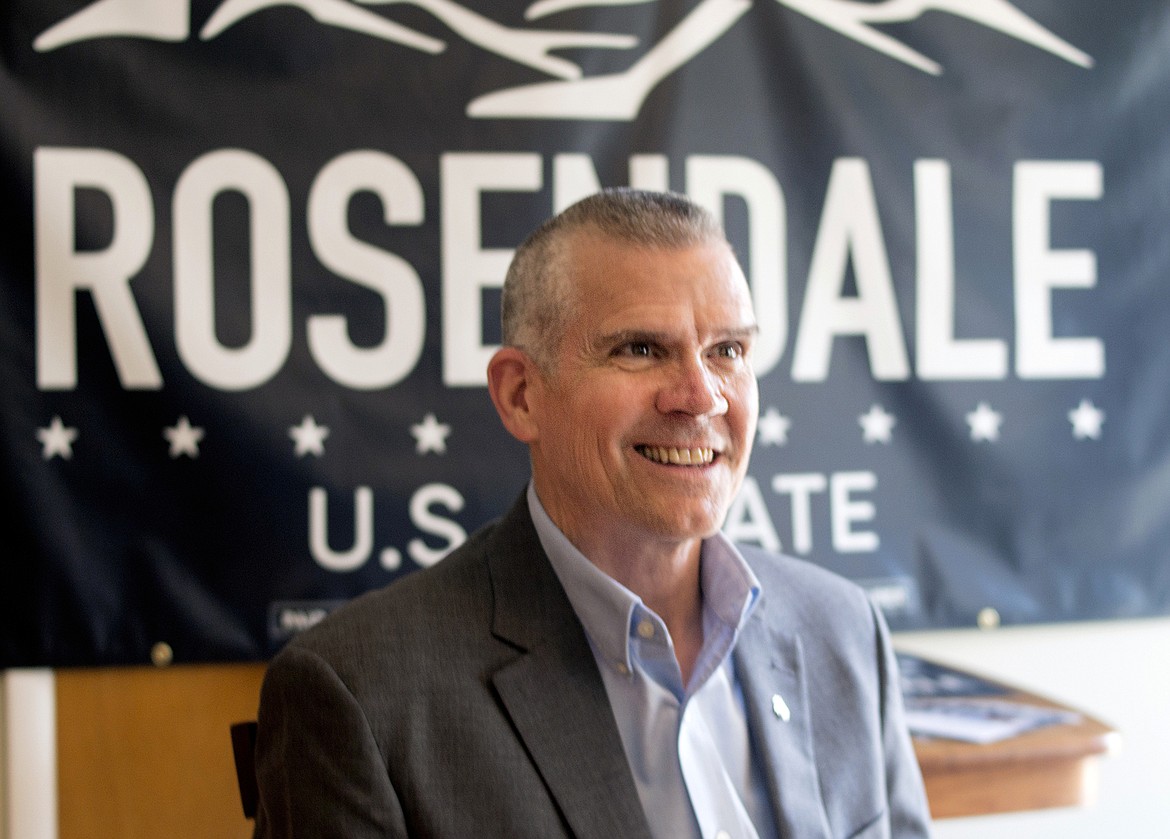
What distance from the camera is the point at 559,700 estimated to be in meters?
1.29

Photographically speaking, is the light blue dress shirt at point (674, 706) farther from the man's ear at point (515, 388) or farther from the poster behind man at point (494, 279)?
the poster behind man at point (494, 279)

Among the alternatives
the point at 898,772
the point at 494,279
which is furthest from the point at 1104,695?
the point at 494,279

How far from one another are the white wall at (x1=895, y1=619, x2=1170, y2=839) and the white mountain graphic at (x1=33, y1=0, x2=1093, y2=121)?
1.29 m

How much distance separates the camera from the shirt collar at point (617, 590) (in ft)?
4.42

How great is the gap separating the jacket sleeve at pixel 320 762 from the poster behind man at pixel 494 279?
38.7 inches

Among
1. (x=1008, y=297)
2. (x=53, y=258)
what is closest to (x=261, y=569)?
(x=53, y=258)

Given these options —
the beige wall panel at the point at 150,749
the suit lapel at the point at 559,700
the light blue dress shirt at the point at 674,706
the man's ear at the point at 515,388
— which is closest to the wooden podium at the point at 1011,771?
the light blue dress shirt at the point at 674,706

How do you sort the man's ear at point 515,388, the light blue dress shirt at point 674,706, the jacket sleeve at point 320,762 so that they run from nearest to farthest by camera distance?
the jacket sleeve at point 320,762, the light blue dress shirt at point 674,706, the man's ear at point 515,388

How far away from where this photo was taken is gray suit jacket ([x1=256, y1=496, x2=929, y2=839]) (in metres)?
1.20

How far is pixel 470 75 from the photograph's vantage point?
2.25m

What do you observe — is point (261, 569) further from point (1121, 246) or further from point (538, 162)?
point (1121, 246)

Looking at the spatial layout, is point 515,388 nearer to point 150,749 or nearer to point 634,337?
point 634,337

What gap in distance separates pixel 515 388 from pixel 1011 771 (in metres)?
1.14

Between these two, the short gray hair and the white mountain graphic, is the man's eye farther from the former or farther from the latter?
the white mountain graphic
